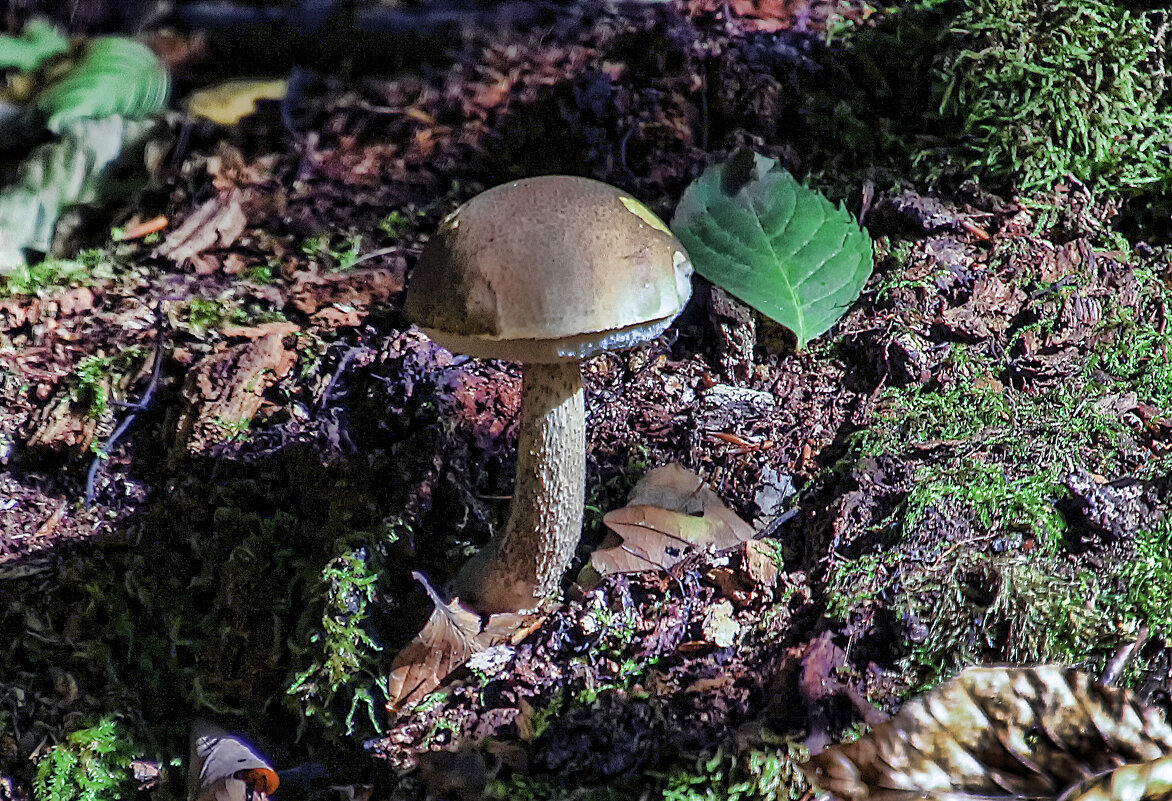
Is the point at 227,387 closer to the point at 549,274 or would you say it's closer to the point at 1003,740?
the point at 549,274

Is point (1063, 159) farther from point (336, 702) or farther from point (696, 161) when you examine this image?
point (336, 702)

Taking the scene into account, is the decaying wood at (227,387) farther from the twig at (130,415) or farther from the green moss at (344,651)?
the green moss at (344,651)

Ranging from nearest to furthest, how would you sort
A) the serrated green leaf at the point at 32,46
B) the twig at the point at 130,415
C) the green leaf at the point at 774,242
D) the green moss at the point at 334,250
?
1. the green leaf at the point at 774,242
2. the twig at the point at 130,415
3. the green moss at the point at 334,250
4. the serrated green leaf at the point at 32,46

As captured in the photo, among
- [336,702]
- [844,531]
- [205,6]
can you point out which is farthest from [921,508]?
[205,6]

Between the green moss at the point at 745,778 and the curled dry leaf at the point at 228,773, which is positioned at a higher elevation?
the green moss at the point at 745,778

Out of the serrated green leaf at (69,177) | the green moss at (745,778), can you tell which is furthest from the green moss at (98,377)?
the green moss at (745,778)

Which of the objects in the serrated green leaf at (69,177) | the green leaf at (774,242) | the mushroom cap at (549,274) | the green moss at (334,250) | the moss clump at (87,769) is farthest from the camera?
the serrated green leaf at (69,177)
